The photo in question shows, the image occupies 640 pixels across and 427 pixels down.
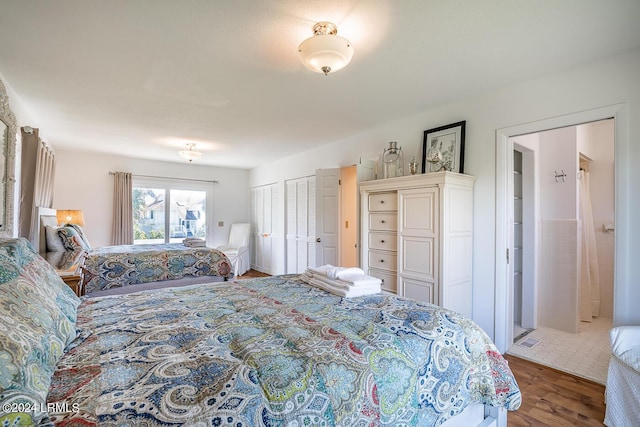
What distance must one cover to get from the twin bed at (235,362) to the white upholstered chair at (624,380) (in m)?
0.99

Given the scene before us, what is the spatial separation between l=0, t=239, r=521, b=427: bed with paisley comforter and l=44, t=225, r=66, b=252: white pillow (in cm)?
243


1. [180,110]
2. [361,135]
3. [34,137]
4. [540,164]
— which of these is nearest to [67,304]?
[180,110]

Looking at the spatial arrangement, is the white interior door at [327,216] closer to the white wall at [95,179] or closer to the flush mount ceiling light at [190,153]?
the flush mount ceiling light at [190,153]

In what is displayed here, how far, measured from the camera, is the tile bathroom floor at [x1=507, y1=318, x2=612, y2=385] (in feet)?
8.32

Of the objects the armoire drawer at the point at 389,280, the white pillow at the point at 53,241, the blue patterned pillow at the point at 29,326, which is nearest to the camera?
the blue patterned pillow at the point at 29,326

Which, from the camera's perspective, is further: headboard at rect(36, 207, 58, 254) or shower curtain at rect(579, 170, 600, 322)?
shower curtain at rect(579, 170, 600, 322)

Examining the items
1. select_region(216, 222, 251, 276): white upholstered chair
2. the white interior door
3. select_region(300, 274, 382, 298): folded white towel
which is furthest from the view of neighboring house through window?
select_region(300, 274, 382, 298): folded white towel

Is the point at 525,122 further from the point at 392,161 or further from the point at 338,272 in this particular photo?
the point at 338,272

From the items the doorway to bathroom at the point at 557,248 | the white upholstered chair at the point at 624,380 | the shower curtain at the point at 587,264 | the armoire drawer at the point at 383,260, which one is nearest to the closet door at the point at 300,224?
the armoire drawer at the point at 383,260

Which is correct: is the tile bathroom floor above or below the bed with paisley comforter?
below

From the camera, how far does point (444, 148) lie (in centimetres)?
319

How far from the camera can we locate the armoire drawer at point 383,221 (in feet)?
10.6

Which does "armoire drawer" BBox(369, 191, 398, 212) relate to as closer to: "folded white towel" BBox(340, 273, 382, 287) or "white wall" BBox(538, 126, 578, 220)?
"folded white towel" BBox(340, 273, 382, 287)

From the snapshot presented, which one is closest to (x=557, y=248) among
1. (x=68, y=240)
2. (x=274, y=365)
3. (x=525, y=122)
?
(x=525, y=122)
